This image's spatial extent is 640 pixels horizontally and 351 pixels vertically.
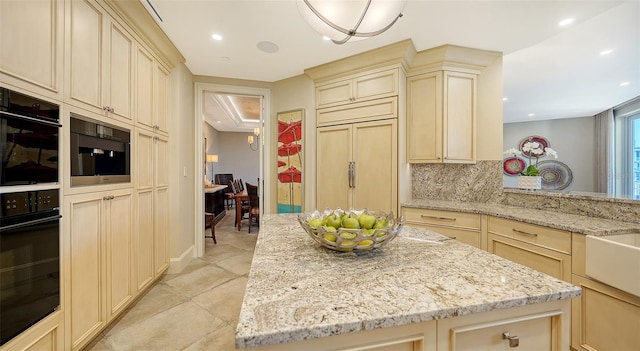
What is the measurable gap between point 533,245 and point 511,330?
1526 millimetres

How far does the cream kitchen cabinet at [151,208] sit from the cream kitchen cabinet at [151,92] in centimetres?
13

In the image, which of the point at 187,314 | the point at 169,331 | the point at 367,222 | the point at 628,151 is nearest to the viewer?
the point at 367,222

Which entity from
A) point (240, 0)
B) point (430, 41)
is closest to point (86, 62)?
point (240, 0)

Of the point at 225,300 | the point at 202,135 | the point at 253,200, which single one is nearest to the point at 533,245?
the point at 225,300

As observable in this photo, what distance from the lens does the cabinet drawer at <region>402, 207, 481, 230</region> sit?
2.22 metres

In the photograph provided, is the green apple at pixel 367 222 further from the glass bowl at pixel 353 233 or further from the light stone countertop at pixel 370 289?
the light stone countertop at pixel 370 289

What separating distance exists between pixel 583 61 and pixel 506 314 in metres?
3.95

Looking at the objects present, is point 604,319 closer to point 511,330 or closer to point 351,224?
point 511,330

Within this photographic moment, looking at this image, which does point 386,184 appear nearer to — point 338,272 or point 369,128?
→ point 369,128

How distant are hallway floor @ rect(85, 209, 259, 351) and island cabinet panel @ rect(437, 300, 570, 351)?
62.9 inches

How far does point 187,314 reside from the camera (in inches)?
79.4

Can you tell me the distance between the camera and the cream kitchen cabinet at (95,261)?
142 cm

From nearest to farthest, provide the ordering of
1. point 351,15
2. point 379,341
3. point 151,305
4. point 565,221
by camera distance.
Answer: point 379,341 < point 351,15 < point 565,221 < point 151,305

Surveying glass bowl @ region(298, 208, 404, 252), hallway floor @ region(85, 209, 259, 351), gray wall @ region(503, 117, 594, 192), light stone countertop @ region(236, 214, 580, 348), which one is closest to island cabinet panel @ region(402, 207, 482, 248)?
light stone countertop @ region(236, 214, 580, 348)
